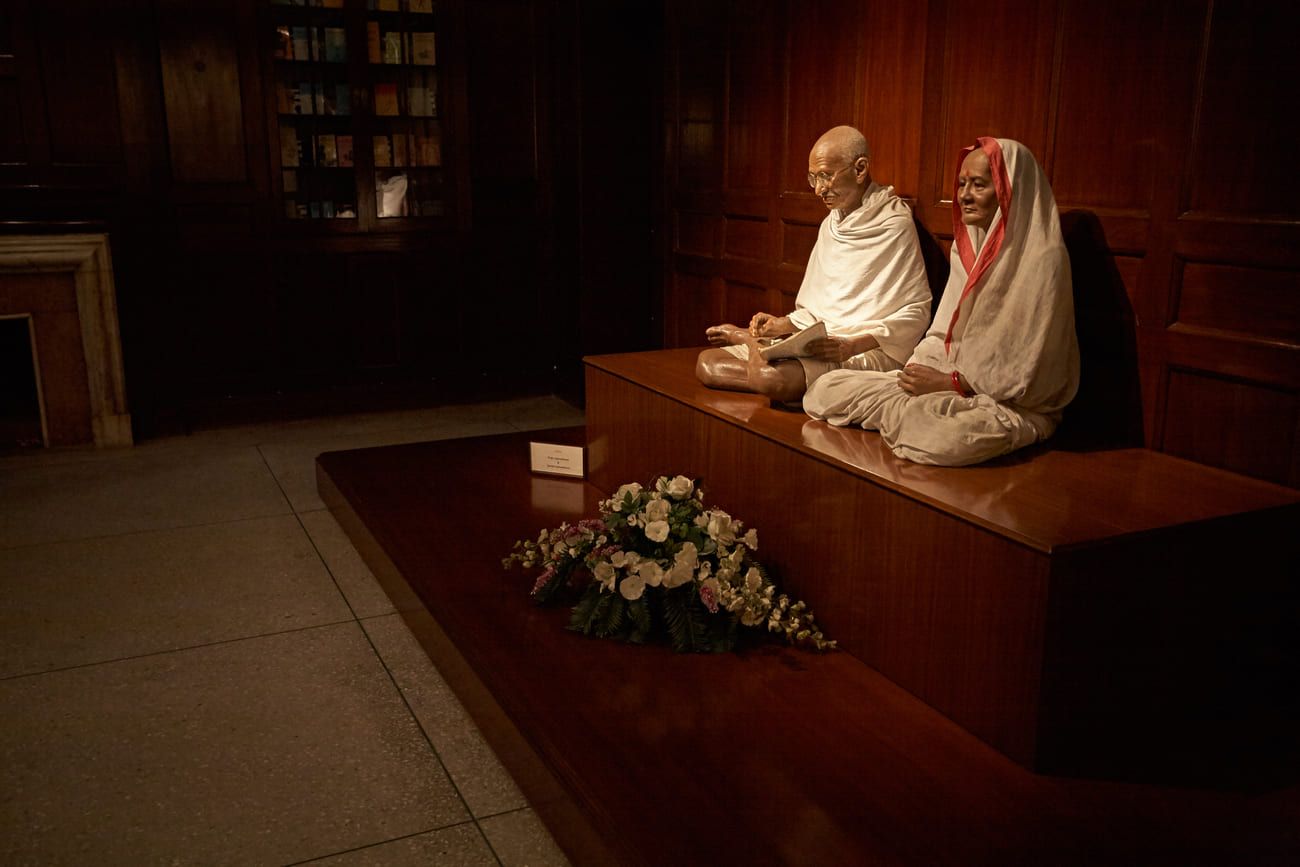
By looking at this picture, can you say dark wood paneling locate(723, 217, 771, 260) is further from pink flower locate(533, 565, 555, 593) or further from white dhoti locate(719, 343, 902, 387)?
A: pink flower locate(533, 565, 555, 593)

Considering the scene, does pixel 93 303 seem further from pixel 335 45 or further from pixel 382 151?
pixel 335 45

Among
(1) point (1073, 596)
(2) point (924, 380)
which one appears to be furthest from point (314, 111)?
(1) point (1073, 596)

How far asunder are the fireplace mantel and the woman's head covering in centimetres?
411

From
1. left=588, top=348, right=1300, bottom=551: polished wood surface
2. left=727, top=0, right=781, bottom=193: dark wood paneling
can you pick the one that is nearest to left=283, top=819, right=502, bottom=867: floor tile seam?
left=588, top=348, right=1300, bottom=551: polished wood surface

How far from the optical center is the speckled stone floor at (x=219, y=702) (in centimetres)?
225

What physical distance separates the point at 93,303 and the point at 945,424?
13.8 feet

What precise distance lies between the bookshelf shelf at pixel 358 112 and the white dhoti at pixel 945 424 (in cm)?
381

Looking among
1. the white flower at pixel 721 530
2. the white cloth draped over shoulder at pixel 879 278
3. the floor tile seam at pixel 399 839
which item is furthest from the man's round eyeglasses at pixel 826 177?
the floor tile seam at pixel 399 839

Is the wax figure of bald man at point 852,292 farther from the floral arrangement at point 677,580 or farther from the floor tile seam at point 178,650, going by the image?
the floor tile seam at point 178,650

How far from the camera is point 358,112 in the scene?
5.73 metres

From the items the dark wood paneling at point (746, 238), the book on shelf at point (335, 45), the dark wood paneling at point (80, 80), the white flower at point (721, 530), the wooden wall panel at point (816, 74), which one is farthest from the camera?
the book on shelf at point (335, 45)

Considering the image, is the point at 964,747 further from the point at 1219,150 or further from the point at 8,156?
the point at 8,156

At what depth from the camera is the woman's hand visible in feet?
8.89

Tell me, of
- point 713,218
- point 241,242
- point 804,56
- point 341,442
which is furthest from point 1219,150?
point 241,242
